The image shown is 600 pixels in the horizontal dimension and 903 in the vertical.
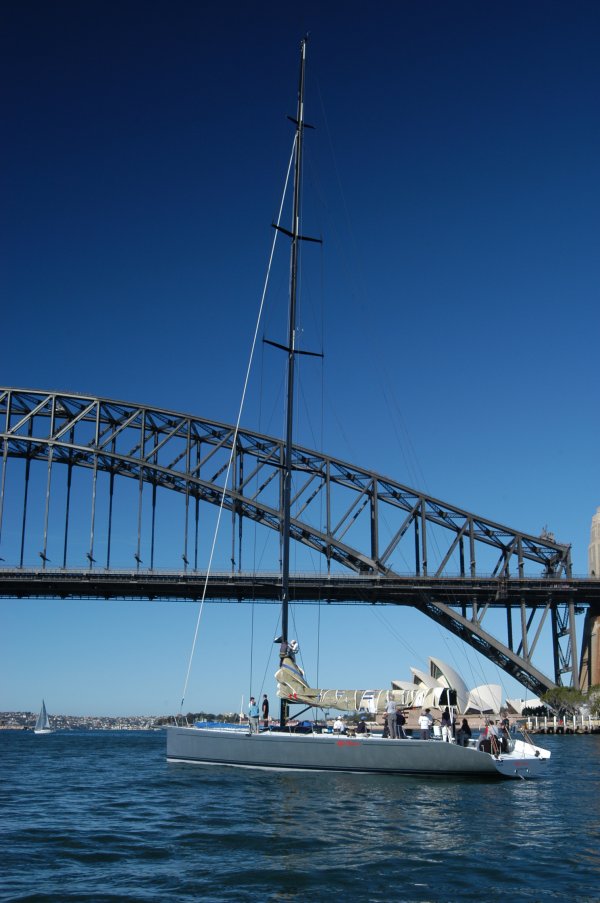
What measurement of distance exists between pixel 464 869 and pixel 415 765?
15.3 meters

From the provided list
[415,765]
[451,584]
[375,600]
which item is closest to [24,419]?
[375,600]

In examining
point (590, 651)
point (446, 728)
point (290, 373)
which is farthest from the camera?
point (590, 651)

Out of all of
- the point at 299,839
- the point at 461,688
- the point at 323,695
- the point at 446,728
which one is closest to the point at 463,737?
the point at 446,728

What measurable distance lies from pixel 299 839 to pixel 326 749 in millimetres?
12948

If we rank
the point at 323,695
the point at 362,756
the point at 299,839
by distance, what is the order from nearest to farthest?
the point at 299,839
the point at 362,756
the point at 323,695

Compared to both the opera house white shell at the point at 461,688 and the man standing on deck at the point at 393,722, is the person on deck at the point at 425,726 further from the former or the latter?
the opera house white shell at the point at 461,688

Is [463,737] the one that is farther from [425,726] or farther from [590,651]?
[590,651]

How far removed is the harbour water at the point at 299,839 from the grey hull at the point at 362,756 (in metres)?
0.49

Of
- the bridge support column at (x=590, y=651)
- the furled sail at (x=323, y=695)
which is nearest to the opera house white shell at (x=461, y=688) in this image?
the bridge support column at (x=590, y=651)

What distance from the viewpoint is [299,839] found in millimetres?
20062

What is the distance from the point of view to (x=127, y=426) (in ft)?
307

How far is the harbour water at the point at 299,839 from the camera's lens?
1570 cm

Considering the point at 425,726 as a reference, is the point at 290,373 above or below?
above

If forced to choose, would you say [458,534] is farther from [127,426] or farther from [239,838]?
[239,838]
